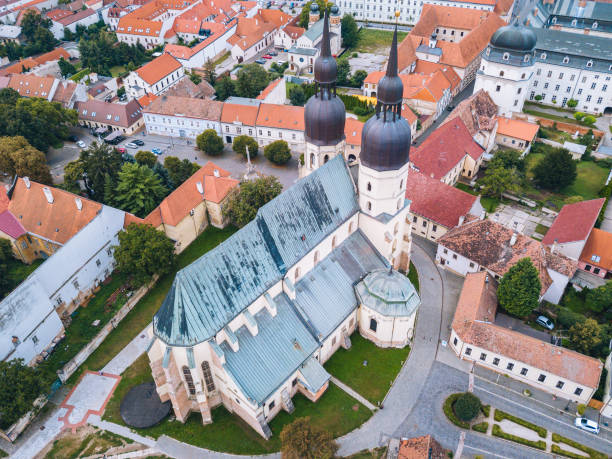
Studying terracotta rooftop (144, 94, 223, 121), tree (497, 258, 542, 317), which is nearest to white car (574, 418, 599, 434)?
tree (497, 258, 542, 317)

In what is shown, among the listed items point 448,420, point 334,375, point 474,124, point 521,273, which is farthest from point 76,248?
point 474,124

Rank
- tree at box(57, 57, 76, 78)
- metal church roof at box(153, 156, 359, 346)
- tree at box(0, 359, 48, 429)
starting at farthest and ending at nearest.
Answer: tree at box(57, 57, 76, 78) < tree at box(0, 359, 48, 429) < metal church roof at box(153, 156, 359, 346)

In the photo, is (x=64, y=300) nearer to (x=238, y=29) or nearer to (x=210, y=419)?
(x=210, y=419)

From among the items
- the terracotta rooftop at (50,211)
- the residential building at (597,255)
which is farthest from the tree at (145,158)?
the residential building at (597,255)

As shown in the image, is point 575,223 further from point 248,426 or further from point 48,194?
point 48,194

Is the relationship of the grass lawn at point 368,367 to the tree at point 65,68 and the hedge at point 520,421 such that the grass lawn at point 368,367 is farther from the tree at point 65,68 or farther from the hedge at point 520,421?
the tree at point 65,68

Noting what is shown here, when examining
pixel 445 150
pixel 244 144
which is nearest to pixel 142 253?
pixel 244 144

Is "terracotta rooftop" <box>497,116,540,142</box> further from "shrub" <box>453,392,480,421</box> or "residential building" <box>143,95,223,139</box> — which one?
"shrub" <box>453,392,480,421</box>
